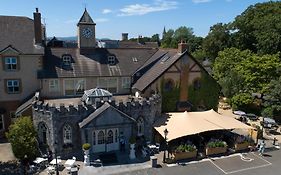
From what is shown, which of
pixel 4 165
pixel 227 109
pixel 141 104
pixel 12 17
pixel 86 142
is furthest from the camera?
pixel 227 109

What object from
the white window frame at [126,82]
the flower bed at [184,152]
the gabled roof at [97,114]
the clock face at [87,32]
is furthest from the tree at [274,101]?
the clock face at [87,32]

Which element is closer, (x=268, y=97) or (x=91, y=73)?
(x=91, y=73)

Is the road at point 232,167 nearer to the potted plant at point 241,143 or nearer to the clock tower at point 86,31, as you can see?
the potted plant at point 241,143

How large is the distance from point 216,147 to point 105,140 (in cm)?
1149

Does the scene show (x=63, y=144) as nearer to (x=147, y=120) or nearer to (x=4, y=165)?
(x=4, y=165)

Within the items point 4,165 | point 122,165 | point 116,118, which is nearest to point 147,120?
point 116,118

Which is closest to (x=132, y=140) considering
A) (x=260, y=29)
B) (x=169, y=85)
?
(x=169, y=85)

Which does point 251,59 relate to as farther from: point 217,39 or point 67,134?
point 67,134

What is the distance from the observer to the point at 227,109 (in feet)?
148

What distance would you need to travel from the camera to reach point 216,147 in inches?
1057

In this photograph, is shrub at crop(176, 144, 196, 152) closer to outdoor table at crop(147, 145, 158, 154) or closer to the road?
the road

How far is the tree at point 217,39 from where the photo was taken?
65375 millimetres

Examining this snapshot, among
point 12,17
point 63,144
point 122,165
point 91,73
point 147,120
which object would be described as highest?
point 12,17

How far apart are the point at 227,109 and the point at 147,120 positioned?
2217cm
